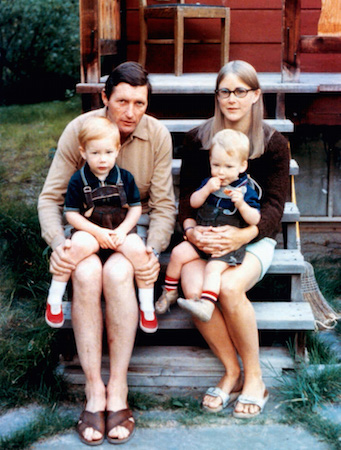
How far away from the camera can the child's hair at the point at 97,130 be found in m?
2.93

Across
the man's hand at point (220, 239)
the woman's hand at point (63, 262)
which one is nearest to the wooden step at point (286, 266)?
the man's hand at point (220, 239)

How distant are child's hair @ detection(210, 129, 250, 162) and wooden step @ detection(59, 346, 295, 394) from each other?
1.04 meters

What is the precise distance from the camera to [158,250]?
3219mm

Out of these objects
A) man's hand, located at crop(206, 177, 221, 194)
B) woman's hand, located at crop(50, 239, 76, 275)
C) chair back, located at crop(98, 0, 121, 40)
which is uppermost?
chair back, located at crop(98, 0, 121, 40)

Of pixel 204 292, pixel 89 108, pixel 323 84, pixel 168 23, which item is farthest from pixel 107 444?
pixel 168 23

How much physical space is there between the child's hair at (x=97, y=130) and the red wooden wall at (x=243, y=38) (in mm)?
3046

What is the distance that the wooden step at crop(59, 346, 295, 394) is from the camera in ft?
10.9

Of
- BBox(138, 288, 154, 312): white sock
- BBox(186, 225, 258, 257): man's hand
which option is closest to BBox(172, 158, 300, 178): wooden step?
BBox(186, 225, 258, 257): man's hand

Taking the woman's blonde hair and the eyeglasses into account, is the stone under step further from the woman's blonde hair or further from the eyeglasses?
the eyeglasses

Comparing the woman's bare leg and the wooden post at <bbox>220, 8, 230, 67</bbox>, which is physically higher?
the wooden post at <bbox>220, 8, 230, 67</bbox>

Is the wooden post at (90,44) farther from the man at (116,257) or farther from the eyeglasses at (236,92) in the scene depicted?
the eyeglasses at (236,92)

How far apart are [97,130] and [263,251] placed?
0.99 metres

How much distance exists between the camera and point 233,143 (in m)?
2.96

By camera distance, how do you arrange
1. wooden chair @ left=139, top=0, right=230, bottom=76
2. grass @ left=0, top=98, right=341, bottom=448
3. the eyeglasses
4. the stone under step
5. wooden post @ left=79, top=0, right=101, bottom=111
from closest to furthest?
grass @ left=0, top=98, right=341, bottom=448 → the eyeglasses → the stone under step → wooden post @ left=79, top=0, right=101, bottom=111 → wooden chair @ left=139, top=0, right=230, bottom=76
